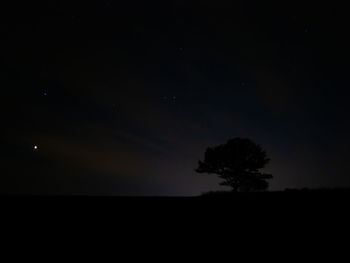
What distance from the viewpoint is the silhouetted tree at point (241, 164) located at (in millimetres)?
27219

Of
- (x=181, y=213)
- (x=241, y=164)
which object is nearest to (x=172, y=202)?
(x=181, y=213)

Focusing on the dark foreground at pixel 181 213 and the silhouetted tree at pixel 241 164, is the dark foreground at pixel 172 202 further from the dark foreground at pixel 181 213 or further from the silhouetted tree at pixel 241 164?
the silhouetted tree at pixel 241 164

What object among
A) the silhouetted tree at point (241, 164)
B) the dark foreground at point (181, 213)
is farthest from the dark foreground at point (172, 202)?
the silhouetted tree at point (241, 164)

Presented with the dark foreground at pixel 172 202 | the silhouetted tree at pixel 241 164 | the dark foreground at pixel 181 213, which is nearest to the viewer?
the dark foreground at pixel 181 213

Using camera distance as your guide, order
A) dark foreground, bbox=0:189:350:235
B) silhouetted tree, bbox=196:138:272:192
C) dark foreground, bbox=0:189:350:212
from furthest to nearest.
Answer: silhouetted tree, bbox=196:138:272:192
dark foreground, bbox=0:189:350:212
dark foreground, bbox=0:189:350:235

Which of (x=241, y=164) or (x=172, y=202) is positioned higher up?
(x=241, y=164)

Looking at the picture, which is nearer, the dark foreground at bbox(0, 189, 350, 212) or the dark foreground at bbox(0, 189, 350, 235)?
the dark foreground at bbox(0, 189, 350, 235)

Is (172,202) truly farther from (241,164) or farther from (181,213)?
(241,164)

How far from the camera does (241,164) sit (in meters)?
27.2

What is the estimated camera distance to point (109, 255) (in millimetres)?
2262

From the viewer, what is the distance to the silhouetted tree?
27219mm

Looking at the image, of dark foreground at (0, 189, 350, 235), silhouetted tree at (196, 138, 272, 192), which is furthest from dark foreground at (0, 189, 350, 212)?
silhouetted tree at (196, 138, 272, 192)

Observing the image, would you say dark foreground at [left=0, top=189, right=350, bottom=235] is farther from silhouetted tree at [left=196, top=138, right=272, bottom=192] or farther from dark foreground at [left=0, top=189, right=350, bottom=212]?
silhouetted tree at [left=196, top=138, right=272, bottom=192]

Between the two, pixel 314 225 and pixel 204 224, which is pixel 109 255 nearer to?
pixel 204 224
